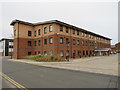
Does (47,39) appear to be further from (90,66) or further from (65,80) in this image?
(65,80)

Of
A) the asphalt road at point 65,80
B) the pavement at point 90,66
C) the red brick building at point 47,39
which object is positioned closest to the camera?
the asphalt road at point 65,80

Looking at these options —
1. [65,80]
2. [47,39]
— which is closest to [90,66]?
[65,80]

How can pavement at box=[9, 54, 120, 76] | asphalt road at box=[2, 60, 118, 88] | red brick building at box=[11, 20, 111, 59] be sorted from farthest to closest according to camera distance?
red brick building at box=[11, 20, 111, 59], pavement at box=[9, 54, 120, 76], asphalt road at box=[2, 60, 118, 88]

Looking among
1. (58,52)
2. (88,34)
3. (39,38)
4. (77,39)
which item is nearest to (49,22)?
(39,38)

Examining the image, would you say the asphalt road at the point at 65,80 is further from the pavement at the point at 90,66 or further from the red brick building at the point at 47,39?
the red brick building at the point at 47,39

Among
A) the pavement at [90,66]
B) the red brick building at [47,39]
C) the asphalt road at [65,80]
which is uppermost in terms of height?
the red brick building at [47,39]

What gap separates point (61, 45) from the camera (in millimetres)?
26641

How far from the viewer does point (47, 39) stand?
88.5 feet

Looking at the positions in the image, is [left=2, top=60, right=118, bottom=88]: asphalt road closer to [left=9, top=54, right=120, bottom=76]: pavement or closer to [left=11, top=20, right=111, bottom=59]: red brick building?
[left=9, top=54, right=120, bottom=76]: pavement

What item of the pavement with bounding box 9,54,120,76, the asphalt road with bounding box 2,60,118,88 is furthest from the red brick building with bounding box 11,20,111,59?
the asphalt road with bounding box 2,60,118,88

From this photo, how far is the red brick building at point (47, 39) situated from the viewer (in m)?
25.8

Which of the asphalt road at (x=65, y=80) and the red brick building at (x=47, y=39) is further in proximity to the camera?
the red brick building at (x=47, y=39)

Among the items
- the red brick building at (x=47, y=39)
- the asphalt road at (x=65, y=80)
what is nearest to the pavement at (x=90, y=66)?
the asphalt road at (x=65, y=80)

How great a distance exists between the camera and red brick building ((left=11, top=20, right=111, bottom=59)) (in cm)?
2577
